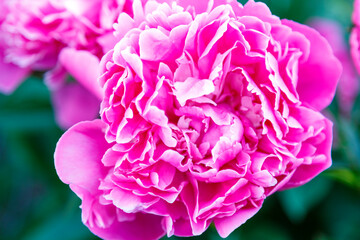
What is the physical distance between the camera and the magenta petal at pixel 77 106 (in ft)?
2.85

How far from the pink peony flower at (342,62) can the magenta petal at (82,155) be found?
1.93 ft

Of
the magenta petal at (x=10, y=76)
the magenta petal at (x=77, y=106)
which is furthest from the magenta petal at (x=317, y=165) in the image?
the magenta petal at (x=10, y=76)

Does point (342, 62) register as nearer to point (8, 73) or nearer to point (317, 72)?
point (317, 72)

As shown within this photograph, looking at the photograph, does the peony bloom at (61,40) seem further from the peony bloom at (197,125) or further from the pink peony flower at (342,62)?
the pink peony flower at (342,62)

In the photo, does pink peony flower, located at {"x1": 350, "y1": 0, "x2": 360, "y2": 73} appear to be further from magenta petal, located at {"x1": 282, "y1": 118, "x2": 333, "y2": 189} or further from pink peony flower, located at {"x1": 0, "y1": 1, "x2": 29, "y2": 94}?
pink peony flower, located at {"x1": 0, "y1": 1, "x2": 29, "y2": 94}

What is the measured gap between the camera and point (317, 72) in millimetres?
698

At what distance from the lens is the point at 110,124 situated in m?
0.63

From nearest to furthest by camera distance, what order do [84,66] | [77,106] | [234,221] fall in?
[234,221]
[84,66]
[77,106]

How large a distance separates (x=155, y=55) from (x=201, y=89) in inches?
2.8

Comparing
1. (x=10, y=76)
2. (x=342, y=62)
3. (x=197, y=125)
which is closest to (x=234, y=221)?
(x=197, y=125)

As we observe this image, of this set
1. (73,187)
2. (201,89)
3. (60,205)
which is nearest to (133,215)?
(73,187)

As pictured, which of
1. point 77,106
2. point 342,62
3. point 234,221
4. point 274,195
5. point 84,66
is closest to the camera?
point 234,221

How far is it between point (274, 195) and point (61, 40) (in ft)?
1.70

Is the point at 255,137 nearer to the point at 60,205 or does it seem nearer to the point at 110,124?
the point at 110,124
